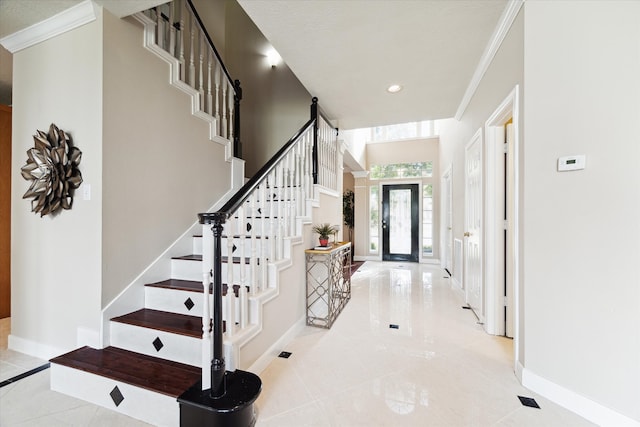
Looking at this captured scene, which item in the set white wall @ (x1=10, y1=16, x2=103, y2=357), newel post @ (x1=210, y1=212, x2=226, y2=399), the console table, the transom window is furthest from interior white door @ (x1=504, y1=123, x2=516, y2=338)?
the transom window

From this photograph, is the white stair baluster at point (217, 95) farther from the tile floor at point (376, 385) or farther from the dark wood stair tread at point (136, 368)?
the tile floor at point (376, 385)

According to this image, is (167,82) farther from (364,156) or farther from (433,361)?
(364,156)

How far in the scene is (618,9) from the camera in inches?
58.0

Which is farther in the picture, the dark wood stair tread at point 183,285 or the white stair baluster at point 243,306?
the dark wood stair tread at point 183,285

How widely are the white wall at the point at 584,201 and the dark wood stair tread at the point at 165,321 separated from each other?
220cm

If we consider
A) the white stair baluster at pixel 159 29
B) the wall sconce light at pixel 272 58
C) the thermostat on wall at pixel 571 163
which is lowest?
the thermostat on wall at pixel 571 163

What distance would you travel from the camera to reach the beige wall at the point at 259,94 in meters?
4.16

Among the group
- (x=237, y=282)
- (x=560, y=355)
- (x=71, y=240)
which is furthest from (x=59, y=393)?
(x=560, y=355)

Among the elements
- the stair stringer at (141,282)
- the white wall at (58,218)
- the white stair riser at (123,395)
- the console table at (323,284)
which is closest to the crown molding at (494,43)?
the console table at (323,284)

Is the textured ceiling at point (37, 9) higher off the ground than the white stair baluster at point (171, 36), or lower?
lower

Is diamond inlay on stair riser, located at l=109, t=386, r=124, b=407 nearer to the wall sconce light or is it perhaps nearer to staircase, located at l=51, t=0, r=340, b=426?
staircase, located at l=51, t=0, r=340, b=426

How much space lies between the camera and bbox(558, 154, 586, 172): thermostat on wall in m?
1.57

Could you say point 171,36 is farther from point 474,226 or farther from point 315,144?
point 474,226

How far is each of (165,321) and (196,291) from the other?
0.89 feet
